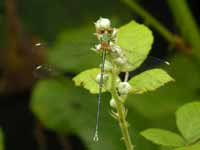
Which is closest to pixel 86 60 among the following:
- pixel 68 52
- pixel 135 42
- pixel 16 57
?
pixel 68 52

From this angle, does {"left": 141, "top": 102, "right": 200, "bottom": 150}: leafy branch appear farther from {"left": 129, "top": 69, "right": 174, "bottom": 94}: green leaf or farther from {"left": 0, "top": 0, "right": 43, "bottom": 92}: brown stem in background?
{"left": 0, "top": 0, "right": 43, "bottom": 92}: brown stem in background

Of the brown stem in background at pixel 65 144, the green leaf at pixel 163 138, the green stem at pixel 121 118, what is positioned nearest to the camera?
the green stem at pixel 121 118

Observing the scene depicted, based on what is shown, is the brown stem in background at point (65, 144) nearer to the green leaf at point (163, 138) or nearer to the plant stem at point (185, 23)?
the plant stem at point (185, 23)

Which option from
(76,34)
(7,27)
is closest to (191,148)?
(76,34)

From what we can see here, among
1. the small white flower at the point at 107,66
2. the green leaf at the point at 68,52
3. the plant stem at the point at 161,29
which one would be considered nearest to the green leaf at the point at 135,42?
the small white flower at the point at 107,66

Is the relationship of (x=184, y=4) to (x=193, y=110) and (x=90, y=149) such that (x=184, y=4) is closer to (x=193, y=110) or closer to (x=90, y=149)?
(x=90, y=149)

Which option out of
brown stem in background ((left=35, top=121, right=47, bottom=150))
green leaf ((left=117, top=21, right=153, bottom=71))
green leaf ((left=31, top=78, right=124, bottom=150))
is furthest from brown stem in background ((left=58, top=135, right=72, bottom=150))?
green leaf ((left=117, top=21, right=153, bottom=71))

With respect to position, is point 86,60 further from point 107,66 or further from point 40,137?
point 40,137
